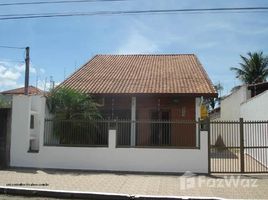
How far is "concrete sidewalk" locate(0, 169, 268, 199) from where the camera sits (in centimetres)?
1058

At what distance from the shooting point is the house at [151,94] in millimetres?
17250

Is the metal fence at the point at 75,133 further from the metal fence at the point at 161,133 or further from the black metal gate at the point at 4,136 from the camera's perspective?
the black metal gate at the point at 4,136

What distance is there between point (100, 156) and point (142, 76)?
23.5ft

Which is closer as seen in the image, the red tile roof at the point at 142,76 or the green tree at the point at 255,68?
the red tile roof at the point at 142,76

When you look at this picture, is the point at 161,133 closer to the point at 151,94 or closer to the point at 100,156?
the point at 100,156

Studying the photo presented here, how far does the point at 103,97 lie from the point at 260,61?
26859 millimetres

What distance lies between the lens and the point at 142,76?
20.8 meters

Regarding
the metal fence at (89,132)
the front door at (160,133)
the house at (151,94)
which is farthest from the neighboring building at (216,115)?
the metal fence at (89,132)

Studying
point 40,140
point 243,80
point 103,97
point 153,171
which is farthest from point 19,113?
point 243,80

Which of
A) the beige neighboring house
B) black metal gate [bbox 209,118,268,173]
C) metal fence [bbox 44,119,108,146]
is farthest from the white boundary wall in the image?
the beige neighboring house

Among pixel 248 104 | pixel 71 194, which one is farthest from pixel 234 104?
pixel 71 194

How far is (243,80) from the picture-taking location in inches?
1635

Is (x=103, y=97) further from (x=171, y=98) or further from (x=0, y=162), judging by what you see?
(x=0, y=162)

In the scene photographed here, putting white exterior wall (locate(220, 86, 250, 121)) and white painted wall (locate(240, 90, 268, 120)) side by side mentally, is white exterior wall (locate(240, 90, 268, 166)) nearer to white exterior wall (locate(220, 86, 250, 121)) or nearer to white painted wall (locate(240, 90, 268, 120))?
white painted wall (locate(240, 90, 268, 120))
